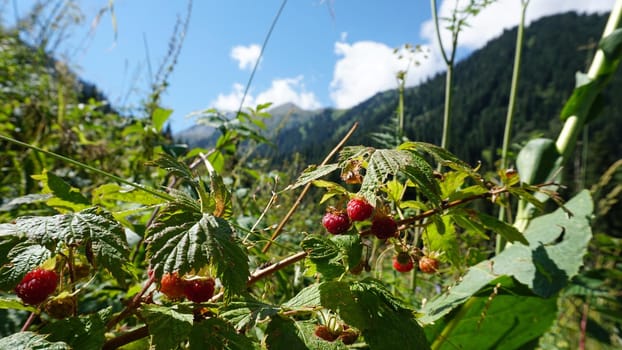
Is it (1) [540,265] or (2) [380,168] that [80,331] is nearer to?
(2) [380,168]

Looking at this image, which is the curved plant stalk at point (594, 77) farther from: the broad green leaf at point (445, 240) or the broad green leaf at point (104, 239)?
the broad green leaf at point (104, 239)

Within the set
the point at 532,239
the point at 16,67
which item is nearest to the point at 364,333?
the point at 532,239

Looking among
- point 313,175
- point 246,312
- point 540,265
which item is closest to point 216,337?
point 246,312

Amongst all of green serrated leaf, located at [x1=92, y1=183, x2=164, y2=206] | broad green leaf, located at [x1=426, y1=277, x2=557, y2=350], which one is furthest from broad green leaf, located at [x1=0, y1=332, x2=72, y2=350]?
broad green leaf, located at [x1=426, y1=277, x2=557, y2=350]

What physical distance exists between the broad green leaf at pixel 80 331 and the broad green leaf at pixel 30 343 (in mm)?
15

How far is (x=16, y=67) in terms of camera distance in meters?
2.93

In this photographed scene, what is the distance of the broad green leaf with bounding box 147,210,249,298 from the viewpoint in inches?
17.7

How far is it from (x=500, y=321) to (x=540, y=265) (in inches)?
8.5

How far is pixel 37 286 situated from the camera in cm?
51

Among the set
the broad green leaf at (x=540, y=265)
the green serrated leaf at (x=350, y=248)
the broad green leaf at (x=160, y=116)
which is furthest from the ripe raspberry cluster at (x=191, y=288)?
the broad green leaf at (x=160, y=116)

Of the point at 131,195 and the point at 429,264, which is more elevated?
the point at 131,195

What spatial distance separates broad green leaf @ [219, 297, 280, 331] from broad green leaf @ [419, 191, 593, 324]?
0.46 metres

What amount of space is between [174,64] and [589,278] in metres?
2.33

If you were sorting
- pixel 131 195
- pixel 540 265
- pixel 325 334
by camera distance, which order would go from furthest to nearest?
pixel 540 265
pixel 131 195
pixel 325 334
